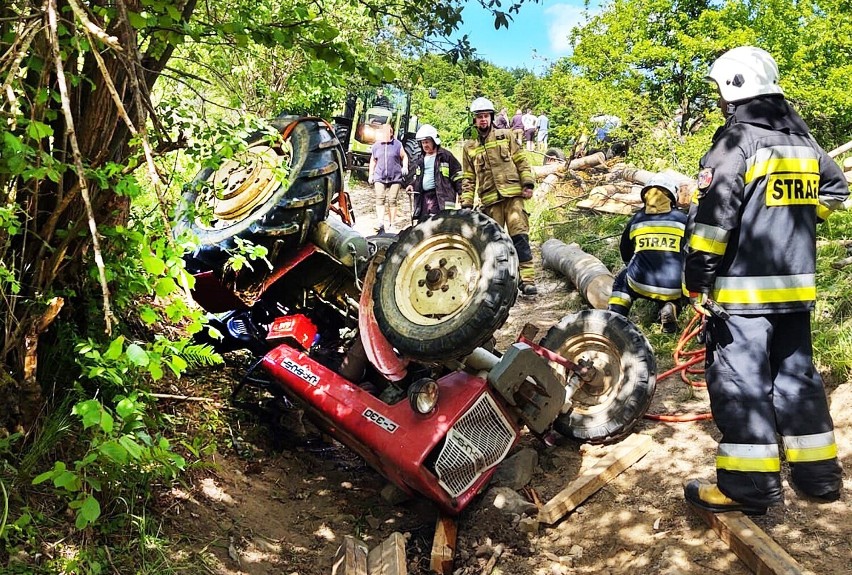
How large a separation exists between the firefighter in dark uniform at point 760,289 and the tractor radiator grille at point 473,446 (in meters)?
0.87

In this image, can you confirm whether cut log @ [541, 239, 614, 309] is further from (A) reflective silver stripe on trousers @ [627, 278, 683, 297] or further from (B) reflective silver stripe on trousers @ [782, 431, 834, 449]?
(B) reflective silver stripe on trousers @ [782, 431, 834, 449]

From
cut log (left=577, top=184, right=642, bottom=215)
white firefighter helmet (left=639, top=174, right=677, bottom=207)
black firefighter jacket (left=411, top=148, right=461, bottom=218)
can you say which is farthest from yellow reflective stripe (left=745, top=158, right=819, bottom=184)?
cut log (left=577, top=184, right=642, bottom=215)

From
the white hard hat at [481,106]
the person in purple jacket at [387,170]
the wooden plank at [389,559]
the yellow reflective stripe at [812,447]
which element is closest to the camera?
the wooden plank at [389,559]

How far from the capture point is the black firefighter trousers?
261 cm

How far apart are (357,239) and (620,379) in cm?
166

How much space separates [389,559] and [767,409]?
162 centimetres

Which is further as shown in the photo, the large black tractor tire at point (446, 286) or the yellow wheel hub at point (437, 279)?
the yellow wheel hub at point (437, 279)

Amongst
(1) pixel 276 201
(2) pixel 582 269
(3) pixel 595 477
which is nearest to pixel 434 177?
(2) pixel 582 269

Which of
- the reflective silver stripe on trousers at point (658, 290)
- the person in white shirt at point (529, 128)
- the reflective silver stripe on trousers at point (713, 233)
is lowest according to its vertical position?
the reflective silver stripe on trousers at point (658, 290)

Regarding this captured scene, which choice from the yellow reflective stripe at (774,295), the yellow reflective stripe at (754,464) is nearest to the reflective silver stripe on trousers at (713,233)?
the yellow reflective stripe at (774,295)

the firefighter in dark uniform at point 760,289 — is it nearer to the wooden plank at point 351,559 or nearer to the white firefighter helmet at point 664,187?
the wooden plank at point 351,559

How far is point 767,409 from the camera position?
2.65m

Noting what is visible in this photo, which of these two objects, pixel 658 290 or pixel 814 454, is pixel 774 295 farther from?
pixel 658 290

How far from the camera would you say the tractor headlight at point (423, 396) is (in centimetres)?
289
